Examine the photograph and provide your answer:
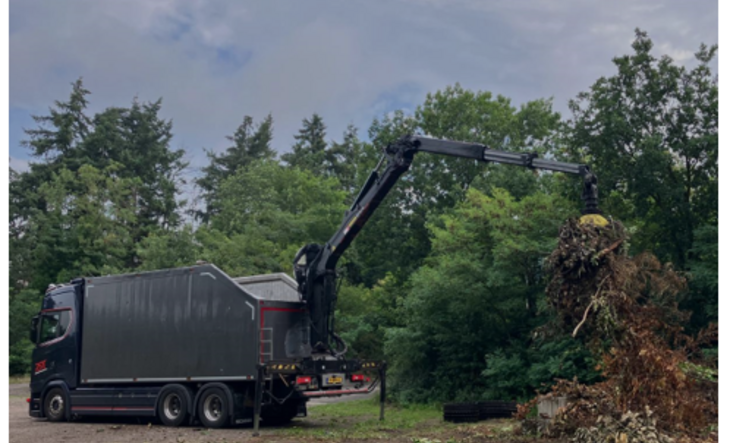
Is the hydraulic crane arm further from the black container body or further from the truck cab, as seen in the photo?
the truck cab

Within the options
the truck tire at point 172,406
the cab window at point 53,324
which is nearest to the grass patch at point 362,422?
the truck tire at point 172,406

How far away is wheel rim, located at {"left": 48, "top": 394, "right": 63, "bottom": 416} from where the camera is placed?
1659cm

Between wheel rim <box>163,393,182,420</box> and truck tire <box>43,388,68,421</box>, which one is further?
truck tire <box>43,388,68,421</box>

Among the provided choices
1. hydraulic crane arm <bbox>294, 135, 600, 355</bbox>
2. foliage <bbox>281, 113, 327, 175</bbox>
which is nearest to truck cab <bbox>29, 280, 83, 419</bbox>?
hydraulic crane arm <bbox>294, 135, 600, 355</bbox>

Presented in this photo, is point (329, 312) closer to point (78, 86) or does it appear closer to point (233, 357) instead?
point (233, 357)

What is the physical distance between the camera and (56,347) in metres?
16.9

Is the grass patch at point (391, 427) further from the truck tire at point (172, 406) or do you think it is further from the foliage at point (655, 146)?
the foliage at point (655, 146)

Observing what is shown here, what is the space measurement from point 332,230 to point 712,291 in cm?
1900

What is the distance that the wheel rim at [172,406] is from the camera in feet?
47.9

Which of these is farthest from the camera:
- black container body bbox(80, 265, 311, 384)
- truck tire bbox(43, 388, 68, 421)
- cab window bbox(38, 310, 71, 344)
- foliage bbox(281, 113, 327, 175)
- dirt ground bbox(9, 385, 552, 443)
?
foliage bbox(281, 113, 327, 175)

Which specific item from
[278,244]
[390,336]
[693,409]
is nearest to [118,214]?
[278,244]

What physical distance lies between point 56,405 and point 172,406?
393 cm

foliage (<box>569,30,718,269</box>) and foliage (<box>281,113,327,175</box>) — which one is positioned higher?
foliage (<box>281,113,327,175</box>)

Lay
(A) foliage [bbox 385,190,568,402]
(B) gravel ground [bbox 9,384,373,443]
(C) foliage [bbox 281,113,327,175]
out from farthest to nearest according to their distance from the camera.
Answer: (C) foliage [bbox 281,113,327,175]
(A) foliage [bbox 385,190,568,402]
(B) gravel ground [bbox 9,384,373,443]
